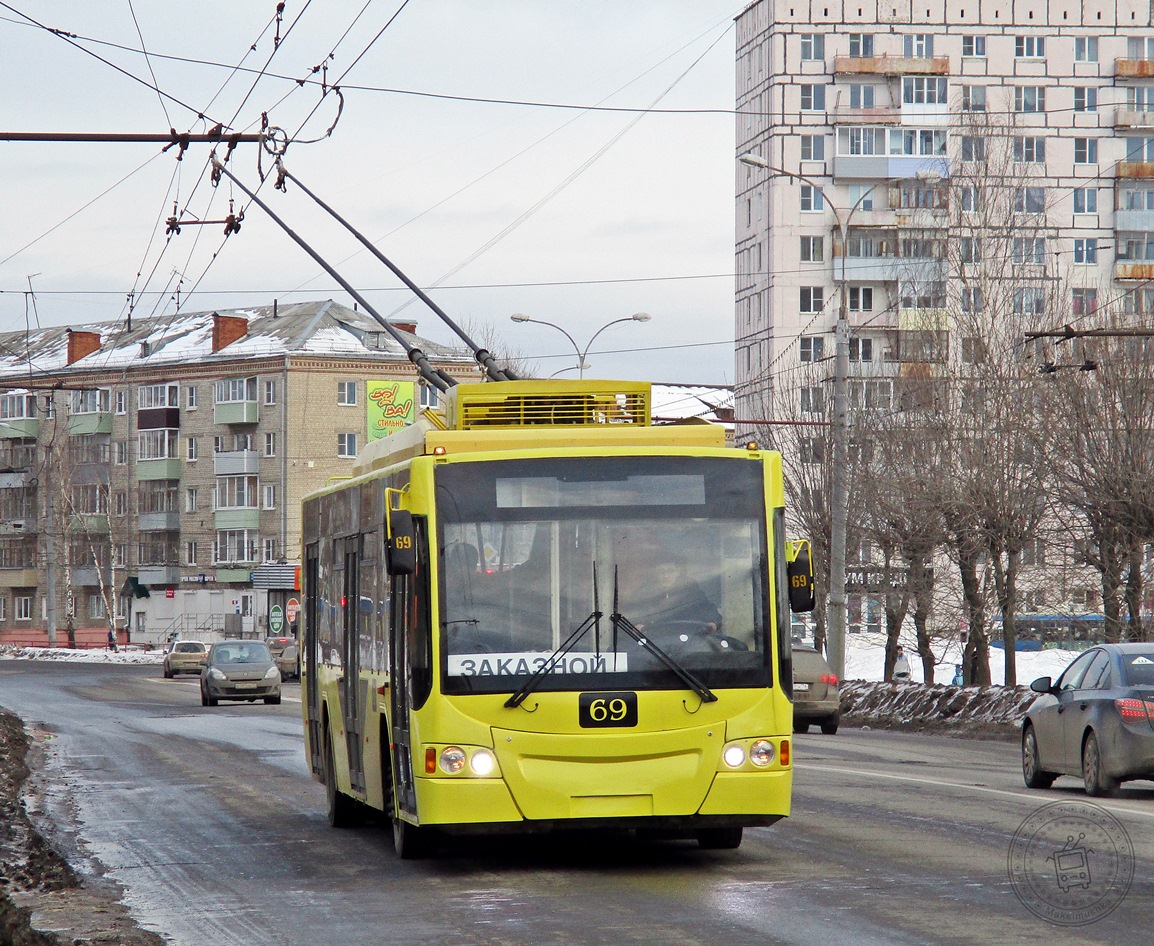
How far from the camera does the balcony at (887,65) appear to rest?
88.9 metres

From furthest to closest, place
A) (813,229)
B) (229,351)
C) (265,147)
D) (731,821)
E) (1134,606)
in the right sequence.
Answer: (229,351), (813,229), (1134,606), (265,147), (731,821)

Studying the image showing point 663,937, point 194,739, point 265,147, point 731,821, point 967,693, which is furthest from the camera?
point 967,693

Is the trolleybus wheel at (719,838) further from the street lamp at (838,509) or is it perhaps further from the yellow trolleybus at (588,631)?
the street lamp at (838,509)

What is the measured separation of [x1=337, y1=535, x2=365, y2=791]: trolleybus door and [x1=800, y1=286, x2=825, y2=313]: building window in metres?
78.1

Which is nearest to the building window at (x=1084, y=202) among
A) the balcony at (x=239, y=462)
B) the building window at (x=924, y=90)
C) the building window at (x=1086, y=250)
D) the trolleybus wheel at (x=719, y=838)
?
the building window at (x=1086, y=250)

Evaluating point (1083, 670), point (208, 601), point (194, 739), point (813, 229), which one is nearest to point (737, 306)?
point (813, 229)

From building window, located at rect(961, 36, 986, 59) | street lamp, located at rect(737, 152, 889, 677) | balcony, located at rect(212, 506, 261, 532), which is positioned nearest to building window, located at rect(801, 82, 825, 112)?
building window, located at rect(961, 36, 986, 59)

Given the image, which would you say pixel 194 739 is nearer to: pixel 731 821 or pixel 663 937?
pixel 731 821

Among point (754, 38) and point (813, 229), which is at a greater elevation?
point (754, 38)

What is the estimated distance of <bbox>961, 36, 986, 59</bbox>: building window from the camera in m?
90.2

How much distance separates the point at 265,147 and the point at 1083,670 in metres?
8.71

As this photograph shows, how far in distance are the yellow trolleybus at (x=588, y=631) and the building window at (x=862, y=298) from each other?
79146 mm

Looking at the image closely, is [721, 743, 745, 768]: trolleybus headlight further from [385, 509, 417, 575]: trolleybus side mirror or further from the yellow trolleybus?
[385, 509, 417, 575]: trolleybus side mirror

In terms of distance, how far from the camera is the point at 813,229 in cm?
9062
